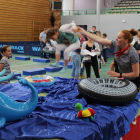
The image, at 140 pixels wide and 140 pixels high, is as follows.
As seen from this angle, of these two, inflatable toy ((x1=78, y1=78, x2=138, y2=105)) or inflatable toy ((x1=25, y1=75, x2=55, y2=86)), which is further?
inflatable toy ((x1=25, y1=75, x2=55, y2=86))

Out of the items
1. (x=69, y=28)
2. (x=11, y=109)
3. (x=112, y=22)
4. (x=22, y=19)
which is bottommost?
(x=11, y=109)

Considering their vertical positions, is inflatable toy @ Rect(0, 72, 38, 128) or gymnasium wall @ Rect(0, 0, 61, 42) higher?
gymnasium wall @ Rect(0, 0, 61, 42)

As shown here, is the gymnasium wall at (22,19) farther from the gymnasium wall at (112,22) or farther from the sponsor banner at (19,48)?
the gymnasium wall at (112,22)

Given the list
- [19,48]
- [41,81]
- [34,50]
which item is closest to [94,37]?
[41,81]

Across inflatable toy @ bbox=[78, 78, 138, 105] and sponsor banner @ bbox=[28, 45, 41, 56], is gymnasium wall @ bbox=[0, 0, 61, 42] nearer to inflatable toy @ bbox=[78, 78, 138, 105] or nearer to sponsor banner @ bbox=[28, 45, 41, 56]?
sponsor banner @ bbox=[28, 45, 41, 56]

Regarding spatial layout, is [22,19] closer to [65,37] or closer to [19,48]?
[19,48]

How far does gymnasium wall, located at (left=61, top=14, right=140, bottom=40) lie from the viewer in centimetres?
1395

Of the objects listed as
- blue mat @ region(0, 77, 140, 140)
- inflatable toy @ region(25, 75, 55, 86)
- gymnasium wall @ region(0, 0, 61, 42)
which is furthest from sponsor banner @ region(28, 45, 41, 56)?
blue mat @ region(0, 77, 140, 140)

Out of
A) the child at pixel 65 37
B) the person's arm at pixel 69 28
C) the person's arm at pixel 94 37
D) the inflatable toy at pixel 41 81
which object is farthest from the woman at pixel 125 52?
the inflatable toy at pixel 41 81

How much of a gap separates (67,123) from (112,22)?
13.7 meters

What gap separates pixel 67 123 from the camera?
2.29 meters

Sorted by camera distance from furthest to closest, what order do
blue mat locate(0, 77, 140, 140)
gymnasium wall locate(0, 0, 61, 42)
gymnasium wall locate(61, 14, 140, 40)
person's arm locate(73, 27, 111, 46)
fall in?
gymnasium wall locate(61, 14, 140, 40) < gymnasium wall locate(0, 0, 61, 42) < person's arm locate(73, 27, 111, 46) < blue mat locate(0, 77, 140, 140)

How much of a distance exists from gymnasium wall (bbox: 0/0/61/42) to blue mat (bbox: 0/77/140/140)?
1184cm

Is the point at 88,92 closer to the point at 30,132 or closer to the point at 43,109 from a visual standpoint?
the point at 43,109
